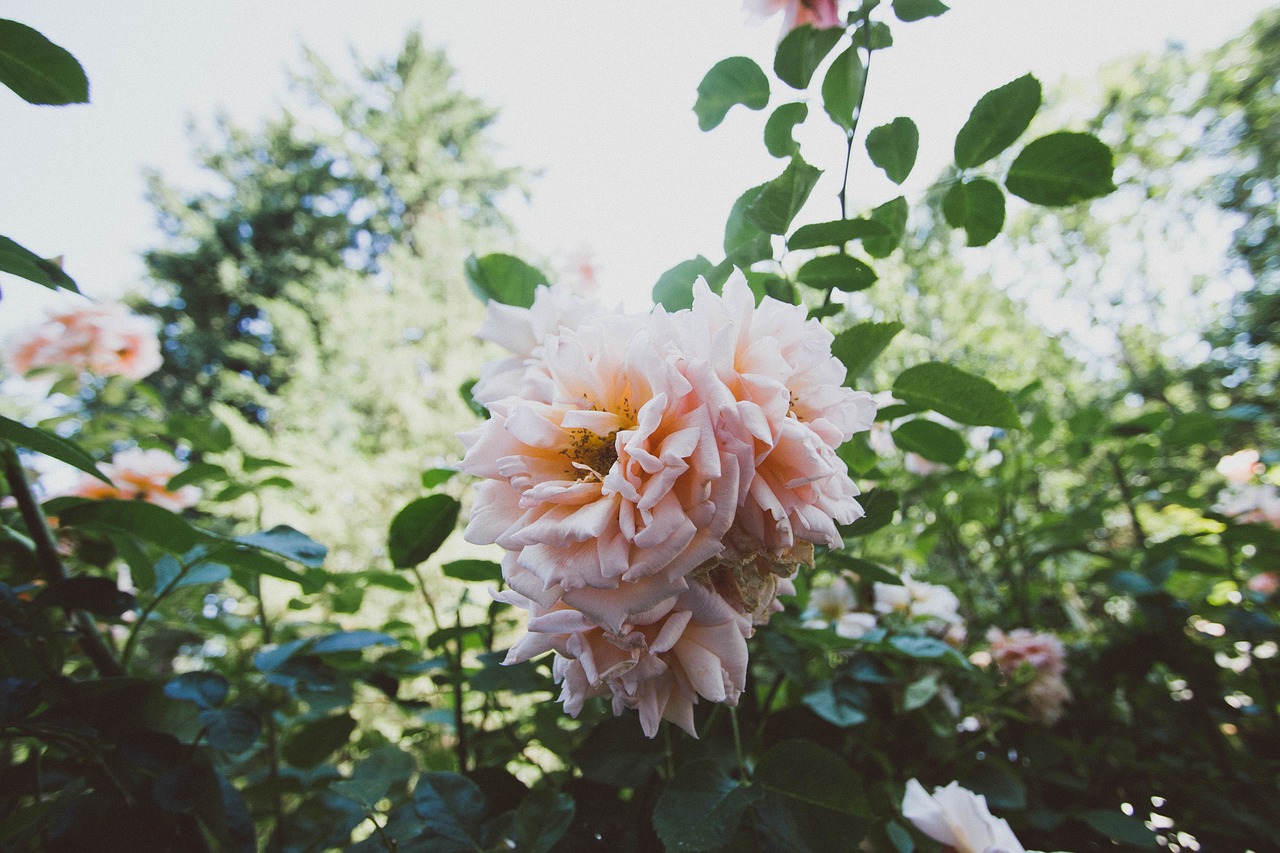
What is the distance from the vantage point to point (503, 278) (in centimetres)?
75

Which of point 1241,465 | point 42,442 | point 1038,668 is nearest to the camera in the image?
point 42,442

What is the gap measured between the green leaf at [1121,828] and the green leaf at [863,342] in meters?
0.76

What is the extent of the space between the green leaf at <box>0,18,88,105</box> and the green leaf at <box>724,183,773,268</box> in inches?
24.8

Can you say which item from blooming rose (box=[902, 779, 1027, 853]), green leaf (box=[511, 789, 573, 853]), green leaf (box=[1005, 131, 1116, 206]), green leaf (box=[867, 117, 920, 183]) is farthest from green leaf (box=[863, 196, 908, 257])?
green leaf (box=[511, 789, 573, 853])

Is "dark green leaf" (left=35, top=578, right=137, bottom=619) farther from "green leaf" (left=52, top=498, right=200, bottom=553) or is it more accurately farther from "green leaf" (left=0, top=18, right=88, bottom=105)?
"green leaf" (left=0, top=18, right=88, bottom=105)

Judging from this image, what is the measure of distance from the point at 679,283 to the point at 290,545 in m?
0.54

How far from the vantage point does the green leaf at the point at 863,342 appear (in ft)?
1.90

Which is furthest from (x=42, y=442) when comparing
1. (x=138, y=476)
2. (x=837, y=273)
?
(x=138, y=476)

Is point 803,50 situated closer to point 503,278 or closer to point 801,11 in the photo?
point 801,11

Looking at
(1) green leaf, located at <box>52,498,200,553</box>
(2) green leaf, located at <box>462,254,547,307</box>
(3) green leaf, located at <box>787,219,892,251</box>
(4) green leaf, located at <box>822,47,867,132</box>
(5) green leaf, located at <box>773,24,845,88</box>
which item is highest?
(5) green leaf, located at <box>773,24,845,88</box>

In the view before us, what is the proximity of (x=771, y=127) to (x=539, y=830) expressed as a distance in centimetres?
77

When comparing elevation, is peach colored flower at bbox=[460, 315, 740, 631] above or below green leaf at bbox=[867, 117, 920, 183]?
below

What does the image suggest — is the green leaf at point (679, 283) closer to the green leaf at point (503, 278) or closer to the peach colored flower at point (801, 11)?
the green leaf at point (503, 278)

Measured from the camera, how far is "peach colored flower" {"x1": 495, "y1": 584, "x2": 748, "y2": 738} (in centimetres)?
40
